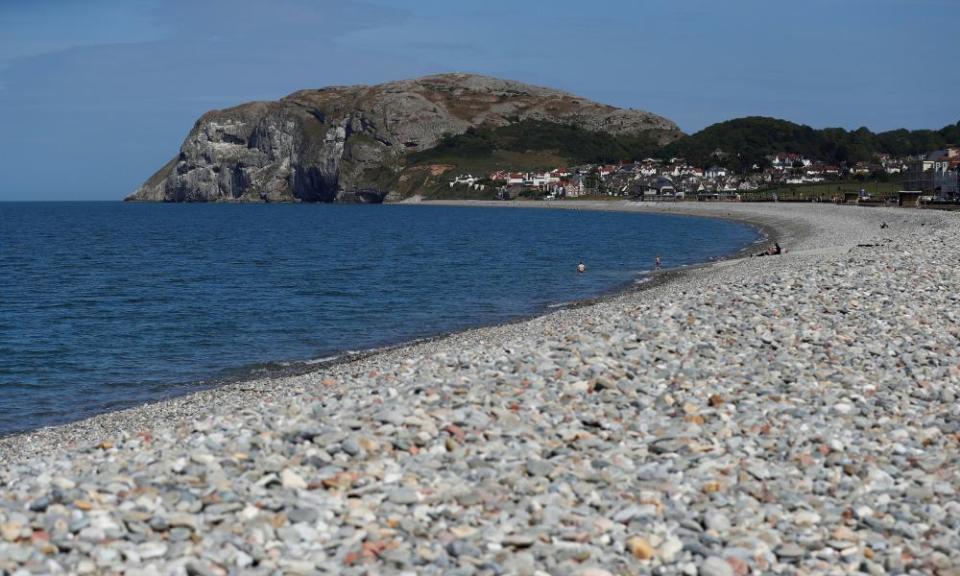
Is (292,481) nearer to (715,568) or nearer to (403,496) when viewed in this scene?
(403,496)

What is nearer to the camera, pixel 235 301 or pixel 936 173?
pixel 235 301

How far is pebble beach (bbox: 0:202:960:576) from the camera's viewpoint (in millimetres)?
8102

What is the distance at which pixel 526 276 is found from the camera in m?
53.2

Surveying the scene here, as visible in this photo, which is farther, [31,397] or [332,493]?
[31,397]

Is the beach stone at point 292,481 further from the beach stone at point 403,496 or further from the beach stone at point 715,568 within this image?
the beach stone at point 715,568

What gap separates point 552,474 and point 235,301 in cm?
3505

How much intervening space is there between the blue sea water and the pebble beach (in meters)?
10.5

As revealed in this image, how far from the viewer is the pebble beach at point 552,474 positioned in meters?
8.10

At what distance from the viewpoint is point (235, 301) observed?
42844 mm

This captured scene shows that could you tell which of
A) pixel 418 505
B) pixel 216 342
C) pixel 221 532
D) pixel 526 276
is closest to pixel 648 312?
pixel 418 505

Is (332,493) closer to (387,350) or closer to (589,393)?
(589,393)

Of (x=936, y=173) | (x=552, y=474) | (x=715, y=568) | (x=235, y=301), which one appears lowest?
(x=235, y=301)

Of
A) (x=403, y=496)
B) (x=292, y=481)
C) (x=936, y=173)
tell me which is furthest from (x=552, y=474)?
(x=936, y=173)

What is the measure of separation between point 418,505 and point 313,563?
1.45 meters
